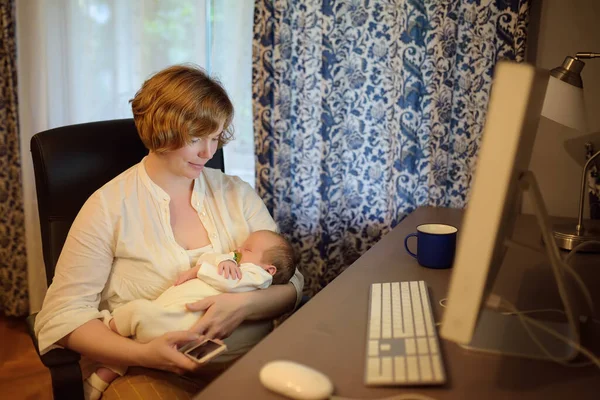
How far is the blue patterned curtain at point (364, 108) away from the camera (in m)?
1.92

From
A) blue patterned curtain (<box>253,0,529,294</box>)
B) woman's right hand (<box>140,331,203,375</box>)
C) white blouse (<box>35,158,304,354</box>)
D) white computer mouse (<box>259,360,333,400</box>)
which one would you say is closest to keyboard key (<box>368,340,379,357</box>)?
white computer mouse (<box>259,360,333,400</box>)

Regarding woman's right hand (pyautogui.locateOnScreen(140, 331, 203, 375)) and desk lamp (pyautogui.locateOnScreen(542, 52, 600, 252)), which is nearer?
woman's right hand (pyautogui.locateOnScreen(140, 331, 203, 375))

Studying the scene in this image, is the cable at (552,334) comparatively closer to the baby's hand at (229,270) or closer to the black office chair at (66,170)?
the baby's hand at (229,270)

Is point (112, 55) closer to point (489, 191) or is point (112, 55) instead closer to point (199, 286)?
point (199, 286)

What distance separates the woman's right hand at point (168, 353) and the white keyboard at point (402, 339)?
393mm

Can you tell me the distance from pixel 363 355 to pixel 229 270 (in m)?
0.53

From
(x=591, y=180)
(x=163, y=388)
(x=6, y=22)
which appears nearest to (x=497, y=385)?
(x=163, y=388)

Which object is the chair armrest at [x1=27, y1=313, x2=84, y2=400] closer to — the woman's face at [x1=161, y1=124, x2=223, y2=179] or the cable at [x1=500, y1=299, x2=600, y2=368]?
the woman's face at [x1=161, y1=124, x2=223, y2=179]

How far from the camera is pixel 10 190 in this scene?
2.77 m

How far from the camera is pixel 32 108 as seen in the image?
2650 millimetres

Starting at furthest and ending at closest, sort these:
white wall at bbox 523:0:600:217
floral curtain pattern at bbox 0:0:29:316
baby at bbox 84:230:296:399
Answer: floral curtain pattern at bbox 0:0:29:316 → white wall at bbox 523:0:600:217 → baby at bbox 84:230:296:399

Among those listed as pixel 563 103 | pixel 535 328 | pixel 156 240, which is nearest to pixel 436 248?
pixel 535 328

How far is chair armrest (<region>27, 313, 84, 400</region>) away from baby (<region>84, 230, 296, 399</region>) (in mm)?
78

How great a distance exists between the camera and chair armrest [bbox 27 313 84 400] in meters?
1.15
